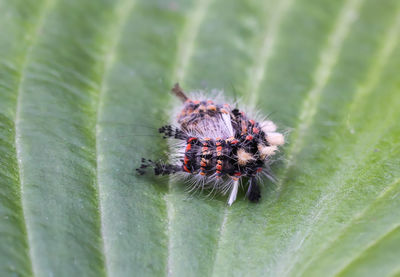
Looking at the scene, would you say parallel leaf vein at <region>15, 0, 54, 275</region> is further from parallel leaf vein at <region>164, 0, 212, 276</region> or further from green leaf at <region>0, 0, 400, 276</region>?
parallel leaf vein at <region>164, 0, 212, 276</region>

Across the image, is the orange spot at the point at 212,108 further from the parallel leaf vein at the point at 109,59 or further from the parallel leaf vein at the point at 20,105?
the parallel leaf vein at the point at 20,105

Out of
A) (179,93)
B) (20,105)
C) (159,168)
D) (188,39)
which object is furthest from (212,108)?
(20,105)

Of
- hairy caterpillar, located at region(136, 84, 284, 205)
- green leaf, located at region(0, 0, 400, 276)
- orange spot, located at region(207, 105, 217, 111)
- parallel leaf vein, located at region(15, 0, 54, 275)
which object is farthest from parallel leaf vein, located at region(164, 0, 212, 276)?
parallel leaf vein, located at region(15, 0, 54, 275)

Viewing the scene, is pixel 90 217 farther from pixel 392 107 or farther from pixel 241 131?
pixel 392 107

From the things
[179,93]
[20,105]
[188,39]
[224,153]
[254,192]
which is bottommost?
[254,192]

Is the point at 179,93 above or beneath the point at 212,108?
above

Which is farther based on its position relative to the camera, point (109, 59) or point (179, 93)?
point (109, 59)

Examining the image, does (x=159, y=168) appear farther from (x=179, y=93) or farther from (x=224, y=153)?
(x=179, y=93)
